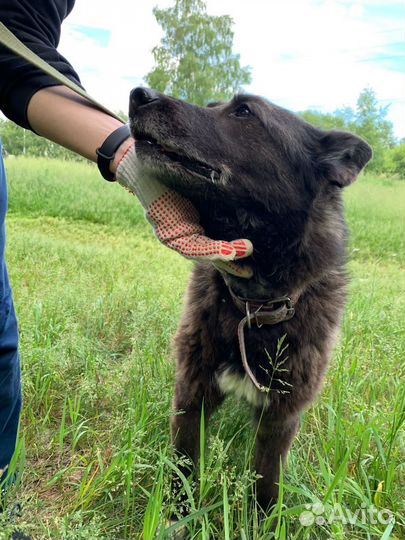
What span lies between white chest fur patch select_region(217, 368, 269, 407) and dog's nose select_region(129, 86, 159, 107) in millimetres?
1028

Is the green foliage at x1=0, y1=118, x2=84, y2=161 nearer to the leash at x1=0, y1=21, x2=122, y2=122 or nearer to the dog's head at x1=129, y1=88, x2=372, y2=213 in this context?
the dog's head at x1=129, y1=88, x2=372, y2=213

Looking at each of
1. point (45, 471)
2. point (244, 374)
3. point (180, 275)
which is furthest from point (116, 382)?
point (180, 275)

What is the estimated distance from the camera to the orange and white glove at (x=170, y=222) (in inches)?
57.8

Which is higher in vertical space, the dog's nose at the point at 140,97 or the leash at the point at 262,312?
the dog's nose at the point at 140,97

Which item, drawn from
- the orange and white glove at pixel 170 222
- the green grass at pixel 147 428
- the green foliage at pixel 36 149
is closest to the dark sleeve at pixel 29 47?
the orange and white glove at pixel 170 222

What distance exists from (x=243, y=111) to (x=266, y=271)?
0.63 m

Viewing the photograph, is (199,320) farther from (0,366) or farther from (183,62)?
(183,62)

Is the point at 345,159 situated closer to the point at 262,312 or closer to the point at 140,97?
the point at 262,312

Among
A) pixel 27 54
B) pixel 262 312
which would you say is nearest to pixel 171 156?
pixel 27 54

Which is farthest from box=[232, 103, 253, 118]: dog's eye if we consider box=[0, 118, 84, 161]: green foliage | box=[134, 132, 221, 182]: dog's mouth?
box=[0, 118, 84, 161]: green foliage

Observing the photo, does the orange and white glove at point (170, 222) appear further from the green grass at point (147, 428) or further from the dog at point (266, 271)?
the green grass at point (147, 428)

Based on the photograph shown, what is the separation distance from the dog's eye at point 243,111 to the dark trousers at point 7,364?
35.2 inches

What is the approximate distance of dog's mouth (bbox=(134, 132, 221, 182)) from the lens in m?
1.50

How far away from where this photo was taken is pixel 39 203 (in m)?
9.73
